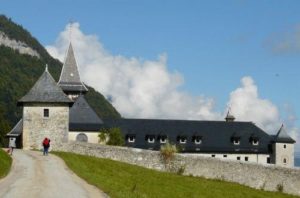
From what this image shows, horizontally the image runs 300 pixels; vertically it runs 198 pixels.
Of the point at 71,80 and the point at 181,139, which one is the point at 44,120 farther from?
the point at 181,139

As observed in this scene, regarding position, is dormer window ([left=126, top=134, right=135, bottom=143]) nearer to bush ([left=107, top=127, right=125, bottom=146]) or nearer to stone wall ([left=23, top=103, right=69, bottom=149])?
bush ([left=107, top=127, right=125, bottom=146])

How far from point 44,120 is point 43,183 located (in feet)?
79.2

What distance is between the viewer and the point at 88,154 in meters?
46.2

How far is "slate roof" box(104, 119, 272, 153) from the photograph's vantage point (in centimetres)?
8312

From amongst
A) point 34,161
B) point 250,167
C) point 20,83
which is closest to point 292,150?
point 250,167

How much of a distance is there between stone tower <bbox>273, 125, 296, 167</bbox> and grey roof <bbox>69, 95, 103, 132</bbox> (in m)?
27.4

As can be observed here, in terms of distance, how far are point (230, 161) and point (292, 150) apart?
39307 mm

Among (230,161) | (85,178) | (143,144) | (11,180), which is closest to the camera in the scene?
(11,180)

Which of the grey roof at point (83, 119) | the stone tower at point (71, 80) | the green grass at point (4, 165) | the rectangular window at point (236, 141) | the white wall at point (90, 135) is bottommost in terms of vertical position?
the green grass at point (4, 165)

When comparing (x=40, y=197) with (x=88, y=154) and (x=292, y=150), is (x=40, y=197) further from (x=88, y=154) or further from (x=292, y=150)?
(x=292, y=150)

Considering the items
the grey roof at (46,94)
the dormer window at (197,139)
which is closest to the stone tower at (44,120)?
the grey roof at (46,94)

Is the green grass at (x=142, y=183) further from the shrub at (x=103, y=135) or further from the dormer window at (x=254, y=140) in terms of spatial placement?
the dormer window at (x=254, y=140)

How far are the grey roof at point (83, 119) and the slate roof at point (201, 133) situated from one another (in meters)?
9.89

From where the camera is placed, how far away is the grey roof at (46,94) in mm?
46875
